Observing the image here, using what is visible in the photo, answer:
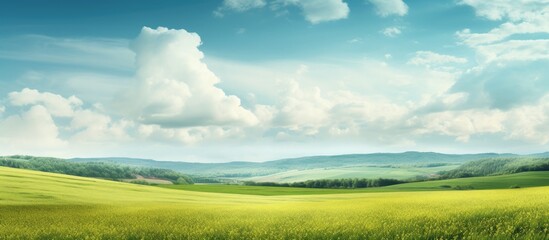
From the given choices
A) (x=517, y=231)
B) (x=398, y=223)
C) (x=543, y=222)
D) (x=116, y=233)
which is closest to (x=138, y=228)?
(x=116, y=233)

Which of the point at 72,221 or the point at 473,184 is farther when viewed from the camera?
the point at 473,184

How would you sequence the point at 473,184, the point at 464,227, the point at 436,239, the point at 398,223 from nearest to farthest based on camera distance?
the point at 436,239 < the point at 464,227 < the point at 398,223 < the point at 473,184

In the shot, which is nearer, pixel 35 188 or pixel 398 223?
pixel 398 223

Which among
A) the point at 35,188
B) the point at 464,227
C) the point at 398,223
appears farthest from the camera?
the point at 35,188

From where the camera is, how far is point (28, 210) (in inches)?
1308

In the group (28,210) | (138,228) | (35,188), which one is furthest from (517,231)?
(35,188)

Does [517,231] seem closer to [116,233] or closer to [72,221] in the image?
[116,233]

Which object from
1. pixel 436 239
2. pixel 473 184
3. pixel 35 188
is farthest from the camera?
pixel 473 184

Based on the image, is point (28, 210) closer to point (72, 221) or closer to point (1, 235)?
point (72, 221)

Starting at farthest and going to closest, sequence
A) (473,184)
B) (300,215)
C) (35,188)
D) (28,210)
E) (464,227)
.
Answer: (473,184)
(35,188)
(28,210)
(300,215)
(464,227)

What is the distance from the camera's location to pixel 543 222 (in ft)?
79.3

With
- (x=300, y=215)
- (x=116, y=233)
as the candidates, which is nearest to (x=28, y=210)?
(x=116, y=233)

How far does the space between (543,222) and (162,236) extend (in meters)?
19.2

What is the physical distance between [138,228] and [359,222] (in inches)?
441
